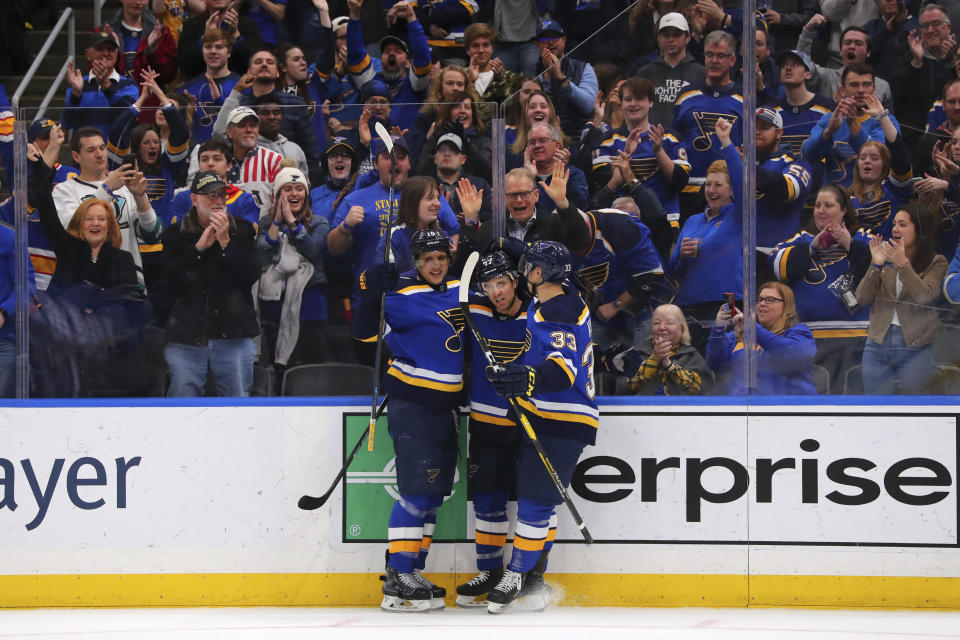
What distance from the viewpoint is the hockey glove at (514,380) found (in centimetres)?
358

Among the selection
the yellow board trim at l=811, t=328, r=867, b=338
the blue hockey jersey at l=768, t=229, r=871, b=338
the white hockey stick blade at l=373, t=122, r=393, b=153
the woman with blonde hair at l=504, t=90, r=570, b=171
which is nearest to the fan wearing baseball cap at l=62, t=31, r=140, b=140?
the white hockey stick blade at l=373, t=122, r=393, b=153

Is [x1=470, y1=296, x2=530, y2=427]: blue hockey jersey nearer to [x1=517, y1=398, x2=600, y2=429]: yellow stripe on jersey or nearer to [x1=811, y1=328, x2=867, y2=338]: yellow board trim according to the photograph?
[x1=517, y1=398, x2=600, y2=429]: yellow stripe on jersey

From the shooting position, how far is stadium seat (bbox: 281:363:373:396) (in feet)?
13.4

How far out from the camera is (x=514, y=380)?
3.57 m

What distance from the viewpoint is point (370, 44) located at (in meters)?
6.27

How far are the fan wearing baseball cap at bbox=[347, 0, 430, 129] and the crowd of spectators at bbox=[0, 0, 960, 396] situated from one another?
1694mm

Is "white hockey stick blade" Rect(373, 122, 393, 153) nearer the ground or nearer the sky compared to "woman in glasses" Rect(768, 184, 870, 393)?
nearer the sky

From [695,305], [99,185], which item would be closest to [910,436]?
[695,305]

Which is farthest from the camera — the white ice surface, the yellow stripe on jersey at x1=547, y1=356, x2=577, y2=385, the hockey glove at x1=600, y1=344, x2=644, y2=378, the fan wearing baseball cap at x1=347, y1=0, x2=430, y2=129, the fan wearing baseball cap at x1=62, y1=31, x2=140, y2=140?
the fan wearing baseball cap at x1=347, y1=0, x2=430, y2=129

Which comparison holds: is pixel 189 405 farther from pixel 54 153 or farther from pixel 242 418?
pixel 54 153

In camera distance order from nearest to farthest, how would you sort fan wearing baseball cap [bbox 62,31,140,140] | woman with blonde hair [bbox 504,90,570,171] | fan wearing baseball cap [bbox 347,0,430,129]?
woman with blonde hair [bbox 504,90,570,171], fan wearing baseball cap [bbox 62,31,140,140], fan wearing baseball cap [bbox 347,0,430,129]

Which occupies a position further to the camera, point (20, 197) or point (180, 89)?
point (180, 89)

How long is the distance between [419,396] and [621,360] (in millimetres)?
772

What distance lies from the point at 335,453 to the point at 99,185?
1.33 metres
